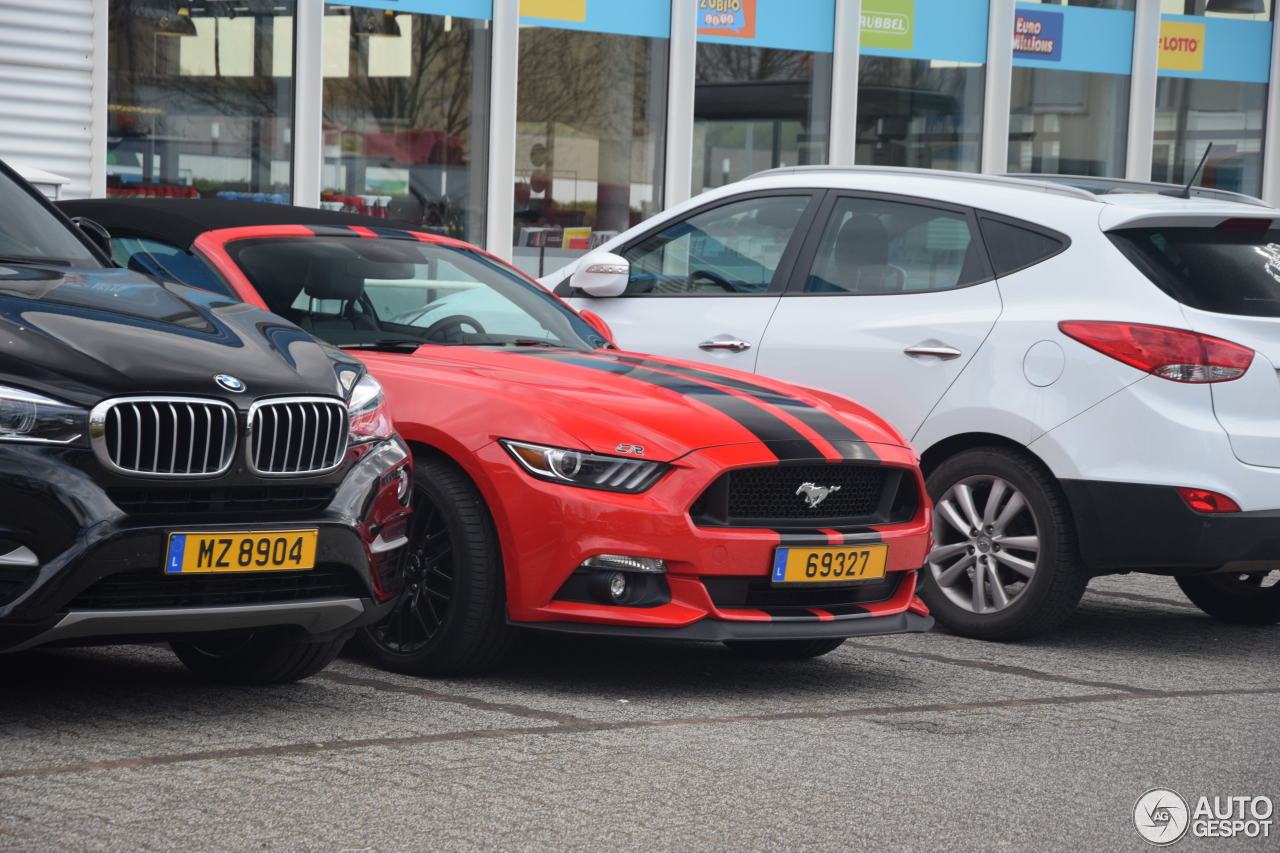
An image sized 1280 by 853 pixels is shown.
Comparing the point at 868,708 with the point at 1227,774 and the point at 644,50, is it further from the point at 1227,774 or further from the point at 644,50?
the point at 644,50

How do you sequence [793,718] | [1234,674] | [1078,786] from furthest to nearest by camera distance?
[1234,674]
[793,718]
[1078,786]

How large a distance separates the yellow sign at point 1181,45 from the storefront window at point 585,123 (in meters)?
5.68

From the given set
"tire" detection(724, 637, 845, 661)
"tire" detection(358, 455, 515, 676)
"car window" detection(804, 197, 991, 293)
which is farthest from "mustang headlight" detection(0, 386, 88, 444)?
"car window" detection(804, 197, 991, 293)

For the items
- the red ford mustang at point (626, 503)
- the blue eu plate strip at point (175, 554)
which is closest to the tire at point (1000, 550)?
the red ford mustang at point (626, 503)

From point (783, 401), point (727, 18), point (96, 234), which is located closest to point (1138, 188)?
point (783, 401)

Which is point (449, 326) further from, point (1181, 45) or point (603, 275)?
point (1181, 45)

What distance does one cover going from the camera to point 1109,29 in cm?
1838

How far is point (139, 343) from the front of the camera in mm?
4867

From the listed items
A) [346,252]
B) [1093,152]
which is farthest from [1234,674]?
[1093,152]

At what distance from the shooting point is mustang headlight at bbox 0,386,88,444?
4496mm

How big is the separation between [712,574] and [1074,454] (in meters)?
1.86

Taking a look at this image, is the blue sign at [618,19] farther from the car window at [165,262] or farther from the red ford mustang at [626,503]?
the red ford mustang at [626,503]

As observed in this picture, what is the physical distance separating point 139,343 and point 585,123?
36.7 ft

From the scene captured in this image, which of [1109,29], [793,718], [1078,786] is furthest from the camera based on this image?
[1109,29]
